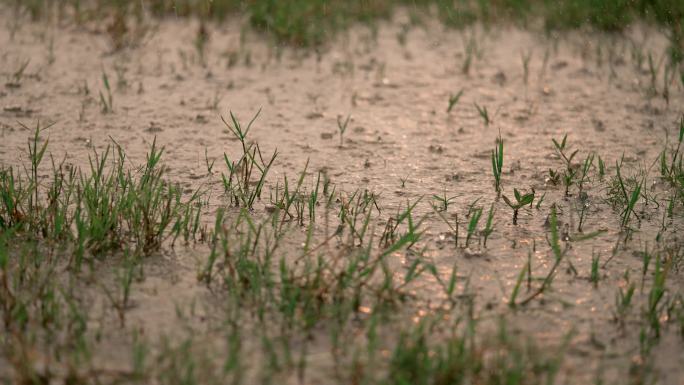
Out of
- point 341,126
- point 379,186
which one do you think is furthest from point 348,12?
point 379,186

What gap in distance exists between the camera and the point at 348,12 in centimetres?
491

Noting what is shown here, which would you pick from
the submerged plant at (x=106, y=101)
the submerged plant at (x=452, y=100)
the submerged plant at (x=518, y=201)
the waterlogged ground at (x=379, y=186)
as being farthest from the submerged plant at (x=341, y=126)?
the submerged plant at (x=106, y=101)

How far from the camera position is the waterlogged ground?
1.96 meters

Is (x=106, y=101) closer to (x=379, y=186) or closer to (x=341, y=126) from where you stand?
(x=341, y=126)

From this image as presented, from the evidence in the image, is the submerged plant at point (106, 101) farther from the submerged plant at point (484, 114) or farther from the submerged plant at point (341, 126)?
the submerged plant at point (484, 114)

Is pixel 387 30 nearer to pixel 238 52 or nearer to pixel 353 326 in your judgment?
pixel 238 52

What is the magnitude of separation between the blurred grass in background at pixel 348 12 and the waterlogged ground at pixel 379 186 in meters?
0.11

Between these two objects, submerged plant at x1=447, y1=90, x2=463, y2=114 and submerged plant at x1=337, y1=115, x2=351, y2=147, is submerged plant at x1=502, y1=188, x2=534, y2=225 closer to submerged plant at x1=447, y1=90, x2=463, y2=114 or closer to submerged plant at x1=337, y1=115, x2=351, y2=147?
submerged plant at x1=337, y1=115, x2=351, y2=147

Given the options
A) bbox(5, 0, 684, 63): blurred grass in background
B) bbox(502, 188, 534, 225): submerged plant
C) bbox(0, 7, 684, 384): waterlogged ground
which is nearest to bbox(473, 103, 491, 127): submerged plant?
bbox(0, 7, 684, 384): waterlogged ground

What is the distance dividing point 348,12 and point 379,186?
7.40 feet

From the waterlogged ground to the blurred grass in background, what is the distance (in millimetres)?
110

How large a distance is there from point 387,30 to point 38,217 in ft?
9.32

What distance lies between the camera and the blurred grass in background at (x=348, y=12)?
4.60 m

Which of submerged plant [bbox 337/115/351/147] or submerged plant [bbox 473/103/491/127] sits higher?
submerged plant [bbox 473/103/491/127]
